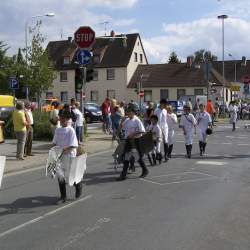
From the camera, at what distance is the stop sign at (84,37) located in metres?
18.2

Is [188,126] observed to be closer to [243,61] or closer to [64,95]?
[64,95]

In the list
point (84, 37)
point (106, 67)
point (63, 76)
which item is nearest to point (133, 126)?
point (84, 37)

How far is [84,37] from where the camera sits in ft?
60.4

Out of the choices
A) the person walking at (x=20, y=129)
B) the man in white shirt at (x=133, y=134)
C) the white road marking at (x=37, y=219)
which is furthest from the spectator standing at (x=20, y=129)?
the white road marking at (x=37, y=219)

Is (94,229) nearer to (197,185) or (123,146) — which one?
(197,185)

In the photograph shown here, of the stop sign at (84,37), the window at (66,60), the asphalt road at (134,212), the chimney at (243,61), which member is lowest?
the asphalt road at (134,212)

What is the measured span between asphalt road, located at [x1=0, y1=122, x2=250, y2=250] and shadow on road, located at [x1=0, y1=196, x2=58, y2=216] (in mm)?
17

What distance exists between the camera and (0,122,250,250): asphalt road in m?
7.19

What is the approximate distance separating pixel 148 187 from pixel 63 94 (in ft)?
225

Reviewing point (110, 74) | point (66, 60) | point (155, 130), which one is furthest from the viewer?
point (66, 60)

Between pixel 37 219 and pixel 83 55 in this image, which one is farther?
pixel 83 55

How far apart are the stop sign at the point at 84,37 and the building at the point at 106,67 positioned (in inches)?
2138

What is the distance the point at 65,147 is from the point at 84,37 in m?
8.83

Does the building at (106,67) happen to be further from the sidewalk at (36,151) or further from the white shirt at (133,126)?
the white shirt at (133,126)
